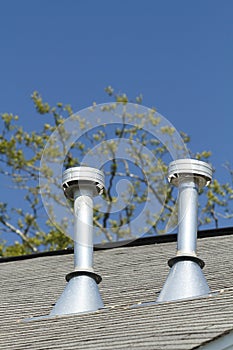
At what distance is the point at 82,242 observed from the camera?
305 inches

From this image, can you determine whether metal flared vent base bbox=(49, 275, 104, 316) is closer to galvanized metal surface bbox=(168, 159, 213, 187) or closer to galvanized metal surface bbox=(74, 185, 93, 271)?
galvanized metal surface bbox=(74, 185, 93, 271)

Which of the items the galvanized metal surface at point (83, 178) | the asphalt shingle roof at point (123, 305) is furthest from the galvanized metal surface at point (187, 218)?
the galvanized metal surface at point (83, 178)

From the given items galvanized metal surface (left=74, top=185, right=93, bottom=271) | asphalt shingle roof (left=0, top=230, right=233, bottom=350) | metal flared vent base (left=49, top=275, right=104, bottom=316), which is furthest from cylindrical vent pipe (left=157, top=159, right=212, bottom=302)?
galvanized metal surface (left=74, top=185, right=93, bottom=271)

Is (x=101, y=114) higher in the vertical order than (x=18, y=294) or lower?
higher

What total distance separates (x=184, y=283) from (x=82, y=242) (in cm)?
94

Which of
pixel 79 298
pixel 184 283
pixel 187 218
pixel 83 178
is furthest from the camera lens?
pixel 83 178

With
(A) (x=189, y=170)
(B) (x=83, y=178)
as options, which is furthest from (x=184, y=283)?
(B) (x=83, y=178)

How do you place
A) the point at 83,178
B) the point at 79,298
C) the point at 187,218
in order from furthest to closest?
the point at 83,178 → the point at 187,218 → the point at 79,298

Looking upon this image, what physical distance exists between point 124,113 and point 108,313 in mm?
2857

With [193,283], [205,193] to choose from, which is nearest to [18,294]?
[193,283]

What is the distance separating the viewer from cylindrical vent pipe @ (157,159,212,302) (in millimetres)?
7152

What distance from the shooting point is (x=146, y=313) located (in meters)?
6.78

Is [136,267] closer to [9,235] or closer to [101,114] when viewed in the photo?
[101,114]

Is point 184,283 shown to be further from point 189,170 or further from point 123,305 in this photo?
point 189,170
